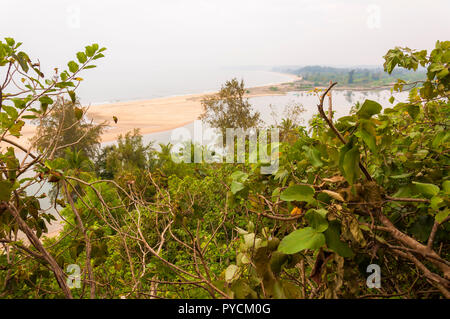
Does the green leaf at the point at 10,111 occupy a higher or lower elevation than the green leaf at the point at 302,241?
higher

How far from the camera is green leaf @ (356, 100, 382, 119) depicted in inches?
13.1

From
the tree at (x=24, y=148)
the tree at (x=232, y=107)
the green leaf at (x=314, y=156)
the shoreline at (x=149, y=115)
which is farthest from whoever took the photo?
the shoreline at (x=149, y=115)

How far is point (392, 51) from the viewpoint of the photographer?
2.51ft

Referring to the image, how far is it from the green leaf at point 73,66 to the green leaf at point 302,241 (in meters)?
0.66

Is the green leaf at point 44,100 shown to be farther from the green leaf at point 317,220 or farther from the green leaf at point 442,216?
the green leaf at point 442,216

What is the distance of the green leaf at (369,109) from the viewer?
33 cm

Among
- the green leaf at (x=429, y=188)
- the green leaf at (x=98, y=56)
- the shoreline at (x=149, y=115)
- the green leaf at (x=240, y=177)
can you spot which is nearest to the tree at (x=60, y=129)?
the green leaf at (x=98, y=56)

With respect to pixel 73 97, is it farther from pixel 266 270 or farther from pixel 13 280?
pixel 266 270

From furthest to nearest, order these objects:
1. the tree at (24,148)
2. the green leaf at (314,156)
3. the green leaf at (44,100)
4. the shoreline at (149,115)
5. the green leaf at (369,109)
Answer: the shoreline at (149,115) → the green leaf at (44,100) → the tree at (24,148) → the green leaf at (314,156) → the green leaf at (369,109)

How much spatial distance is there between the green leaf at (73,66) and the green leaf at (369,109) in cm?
67

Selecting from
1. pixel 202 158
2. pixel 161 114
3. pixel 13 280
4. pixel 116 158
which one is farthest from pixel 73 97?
pixel 161 114

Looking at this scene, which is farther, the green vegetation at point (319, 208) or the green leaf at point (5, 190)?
the green leaf at point (5, 190)
